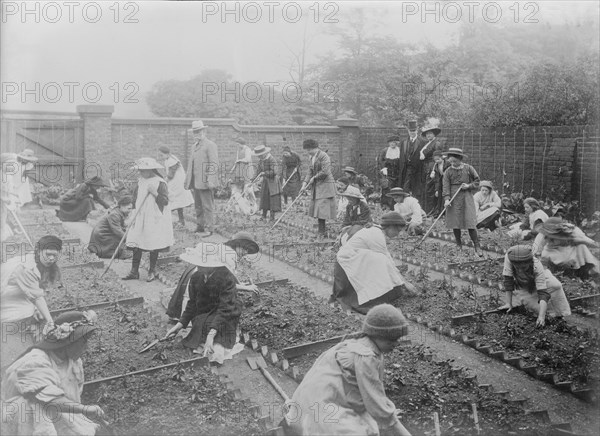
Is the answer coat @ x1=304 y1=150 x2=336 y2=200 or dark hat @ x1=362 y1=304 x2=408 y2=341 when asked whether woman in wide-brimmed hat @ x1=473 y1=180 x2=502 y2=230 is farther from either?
dark hat @ x1=362 y1=304 x2=408 y2=341

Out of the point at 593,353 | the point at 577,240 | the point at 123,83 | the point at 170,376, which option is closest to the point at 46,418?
the point at 170,376

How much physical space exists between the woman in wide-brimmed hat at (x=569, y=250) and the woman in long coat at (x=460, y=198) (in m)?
1.65

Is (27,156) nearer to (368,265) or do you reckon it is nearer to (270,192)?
(270,192)

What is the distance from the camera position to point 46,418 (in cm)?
424

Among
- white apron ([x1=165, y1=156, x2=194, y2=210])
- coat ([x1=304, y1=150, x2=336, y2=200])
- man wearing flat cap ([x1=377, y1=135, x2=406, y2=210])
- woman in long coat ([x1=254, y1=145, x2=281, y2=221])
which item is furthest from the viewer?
man wearing flat cap ([x1=377, y1=135, x2=406, y2=210])

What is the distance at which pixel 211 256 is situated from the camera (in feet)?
18.9

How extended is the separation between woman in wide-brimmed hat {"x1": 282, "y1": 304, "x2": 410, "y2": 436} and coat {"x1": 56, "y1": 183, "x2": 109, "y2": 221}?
866cm

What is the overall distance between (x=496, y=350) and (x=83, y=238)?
7104 millimetres

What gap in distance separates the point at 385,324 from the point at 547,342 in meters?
2.60

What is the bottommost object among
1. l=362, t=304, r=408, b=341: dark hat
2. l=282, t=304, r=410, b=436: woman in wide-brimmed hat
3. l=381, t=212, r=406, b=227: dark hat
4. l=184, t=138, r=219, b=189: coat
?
l=282, t=304, r=410, b=436: woman in wide-brimmed hat

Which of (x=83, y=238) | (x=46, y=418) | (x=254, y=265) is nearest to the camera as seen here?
(x=46, y=418)

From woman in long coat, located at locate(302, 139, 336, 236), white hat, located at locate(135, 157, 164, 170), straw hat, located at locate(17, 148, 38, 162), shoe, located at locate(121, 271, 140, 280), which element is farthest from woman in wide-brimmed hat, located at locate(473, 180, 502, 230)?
straw hat, located at locate(17, 148, 38, 162)

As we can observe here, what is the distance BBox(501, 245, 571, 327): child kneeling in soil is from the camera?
6.31 meters

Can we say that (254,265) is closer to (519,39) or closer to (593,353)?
(593,353)
